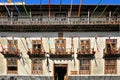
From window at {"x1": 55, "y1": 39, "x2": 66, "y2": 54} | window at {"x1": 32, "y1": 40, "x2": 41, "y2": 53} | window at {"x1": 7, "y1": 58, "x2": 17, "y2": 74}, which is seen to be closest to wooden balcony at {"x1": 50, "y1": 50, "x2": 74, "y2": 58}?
window at {"x1": 55, "y1": 39, "x2": 66, "y2": 54}

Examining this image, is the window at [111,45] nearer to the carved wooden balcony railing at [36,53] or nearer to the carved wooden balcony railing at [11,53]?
the carved wooden balcony railing at [36,53]

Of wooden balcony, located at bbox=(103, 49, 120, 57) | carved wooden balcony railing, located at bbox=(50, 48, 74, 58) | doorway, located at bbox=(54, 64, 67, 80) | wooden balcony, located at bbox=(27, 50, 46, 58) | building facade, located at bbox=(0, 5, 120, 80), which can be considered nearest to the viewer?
wooden balcony, located at bbox=(103, 49, 120, 57)

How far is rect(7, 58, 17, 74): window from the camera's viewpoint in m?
28.2

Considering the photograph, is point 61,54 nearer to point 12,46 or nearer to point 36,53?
point 36,53

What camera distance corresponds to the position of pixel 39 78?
2794 centimetres

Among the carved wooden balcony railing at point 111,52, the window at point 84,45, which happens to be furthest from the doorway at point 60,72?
the carved wooden balcony railing at point 111,52

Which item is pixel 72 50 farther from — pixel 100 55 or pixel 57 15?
pixel 57 15

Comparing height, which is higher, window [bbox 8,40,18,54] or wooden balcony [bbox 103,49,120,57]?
window [bbox 8,40,18,54]

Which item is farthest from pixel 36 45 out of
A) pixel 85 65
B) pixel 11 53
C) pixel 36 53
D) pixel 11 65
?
pixel 85 65

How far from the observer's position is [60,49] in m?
28.2

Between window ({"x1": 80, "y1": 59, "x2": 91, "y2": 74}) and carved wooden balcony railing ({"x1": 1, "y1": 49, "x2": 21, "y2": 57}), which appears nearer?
carved wooden balcony railing ({"x1": 1, "y1": 49, "x2": 21, "y2": 57})

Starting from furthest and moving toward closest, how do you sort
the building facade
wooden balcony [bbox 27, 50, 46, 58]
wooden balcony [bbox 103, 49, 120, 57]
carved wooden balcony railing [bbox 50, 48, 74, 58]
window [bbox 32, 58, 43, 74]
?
window [bbox 32, 58, 43, 74], the building facade, wooden balcony [bbox 27, 50, 46, 58], carved wooden balcony railing [bbox 50, 48, 74, 58], wooden balcony [bbox 103, 49, 120, 57]

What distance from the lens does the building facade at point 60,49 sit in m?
27.9

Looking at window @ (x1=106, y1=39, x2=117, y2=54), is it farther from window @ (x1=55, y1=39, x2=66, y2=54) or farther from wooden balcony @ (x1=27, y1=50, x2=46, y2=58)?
wooden balcony @ (x1=27, y1=50, x2=46, y2=58)
